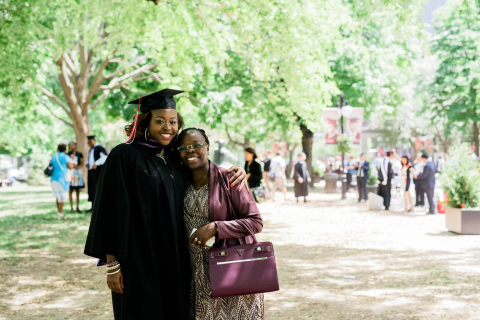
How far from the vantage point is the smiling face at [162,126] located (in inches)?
142

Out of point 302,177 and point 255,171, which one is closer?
point 255,171

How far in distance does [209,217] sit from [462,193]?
9504mm

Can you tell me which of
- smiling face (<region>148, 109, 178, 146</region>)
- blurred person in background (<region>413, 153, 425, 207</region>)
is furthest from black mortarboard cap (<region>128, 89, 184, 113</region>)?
blurred person in background (<region>413, 153, 425, 207</region>)

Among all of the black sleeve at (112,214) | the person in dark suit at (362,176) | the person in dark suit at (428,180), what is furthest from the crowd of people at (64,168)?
the black sleeve at (112,214)

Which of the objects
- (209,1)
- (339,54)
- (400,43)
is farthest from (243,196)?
(400,43)

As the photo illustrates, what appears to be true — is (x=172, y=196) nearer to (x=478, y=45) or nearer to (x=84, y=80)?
(x=84, y=80)

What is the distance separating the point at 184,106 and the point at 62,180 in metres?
5.51

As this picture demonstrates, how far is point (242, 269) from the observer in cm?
337

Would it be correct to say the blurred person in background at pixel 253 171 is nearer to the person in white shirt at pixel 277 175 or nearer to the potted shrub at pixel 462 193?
the potted shrub at pixel 462 193

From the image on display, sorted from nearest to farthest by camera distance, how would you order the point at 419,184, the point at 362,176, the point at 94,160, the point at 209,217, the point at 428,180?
1. the point at 209,217
2. the point at 94,160
3. the point at 428,180
4. the point at 419,184
5. the point at 362,176

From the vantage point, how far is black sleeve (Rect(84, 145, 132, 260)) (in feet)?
11.2

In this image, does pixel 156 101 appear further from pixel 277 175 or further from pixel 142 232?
pixel 277 175

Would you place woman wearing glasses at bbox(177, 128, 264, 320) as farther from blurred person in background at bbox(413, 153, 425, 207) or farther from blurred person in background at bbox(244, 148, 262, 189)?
blurred person in background at bbox(413, 153, 425, 207)

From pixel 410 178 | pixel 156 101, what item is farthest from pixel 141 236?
pixel 410 178
